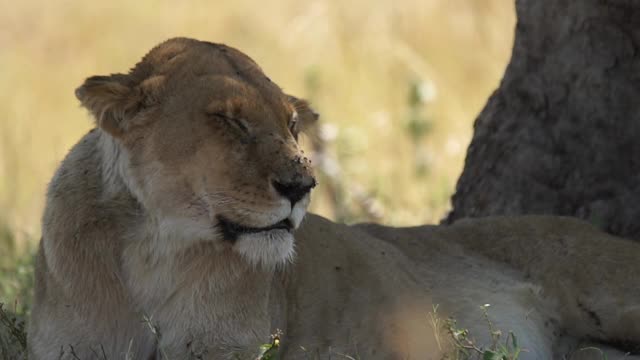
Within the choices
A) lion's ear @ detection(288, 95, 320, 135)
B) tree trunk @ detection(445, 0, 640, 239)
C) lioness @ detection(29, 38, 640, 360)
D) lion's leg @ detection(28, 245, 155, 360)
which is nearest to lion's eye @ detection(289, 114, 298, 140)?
lioness @ detection(29, 38, 640, 360)

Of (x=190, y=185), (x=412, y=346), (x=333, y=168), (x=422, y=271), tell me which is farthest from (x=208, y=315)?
(x=333, y=168)

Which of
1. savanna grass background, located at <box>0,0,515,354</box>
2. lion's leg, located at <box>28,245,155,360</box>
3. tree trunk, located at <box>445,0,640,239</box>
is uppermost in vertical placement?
savanna grass background, located at <box>0,0,515,354</box>

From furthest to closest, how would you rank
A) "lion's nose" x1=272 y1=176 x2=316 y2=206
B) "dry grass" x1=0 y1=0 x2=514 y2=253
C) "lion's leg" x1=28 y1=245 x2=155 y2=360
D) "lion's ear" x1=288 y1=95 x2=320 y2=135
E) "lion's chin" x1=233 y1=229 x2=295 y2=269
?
1. "dry grass" x1=0 y1=0 x2=514 y2=253
2. "lion's ear" x1=288 y1=95 x2=320 y2=135
3. "lion's leg" x1=28 y1=245 x2=155 y2=360
4. "lion's chin" x1=233 y1=229 x2=295 y2=269
5. "lion's nose" x1=272 y1=176 x2=316 y2=206

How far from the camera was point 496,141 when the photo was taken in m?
6.65

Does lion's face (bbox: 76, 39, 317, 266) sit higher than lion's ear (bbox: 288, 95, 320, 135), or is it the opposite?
lion's ear (bbox: 288, 95, 320, 135)

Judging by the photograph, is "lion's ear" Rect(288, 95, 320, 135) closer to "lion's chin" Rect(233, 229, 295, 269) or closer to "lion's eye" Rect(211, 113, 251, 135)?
"lion's eye" Rect(211, 113, 251, 135)

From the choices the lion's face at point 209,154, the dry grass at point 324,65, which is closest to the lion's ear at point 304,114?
the lion's face at point 209,154

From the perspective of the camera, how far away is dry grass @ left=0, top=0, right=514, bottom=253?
1023 centimetres

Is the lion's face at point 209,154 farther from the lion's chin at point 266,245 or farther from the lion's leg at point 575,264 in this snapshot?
the lion's leg at point 575,264

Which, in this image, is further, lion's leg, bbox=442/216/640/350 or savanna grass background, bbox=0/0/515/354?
savanna grass background, bbox=0/0/515/354

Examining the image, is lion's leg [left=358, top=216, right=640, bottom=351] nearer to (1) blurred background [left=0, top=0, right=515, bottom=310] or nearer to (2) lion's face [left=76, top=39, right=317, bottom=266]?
(2) lion's face [left=76, top=39, right=317, bottom=266]

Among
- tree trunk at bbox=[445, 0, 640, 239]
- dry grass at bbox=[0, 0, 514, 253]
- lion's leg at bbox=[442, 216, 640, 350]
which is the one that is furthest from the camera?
dry grass at bbox=[0, 0, 514, 253]

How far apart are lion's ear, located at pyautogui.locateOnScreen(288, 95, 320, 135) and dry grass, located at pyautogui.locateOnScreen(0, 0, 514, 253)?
14.3 ft

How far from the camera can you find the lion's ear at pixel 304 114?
4.87 m
